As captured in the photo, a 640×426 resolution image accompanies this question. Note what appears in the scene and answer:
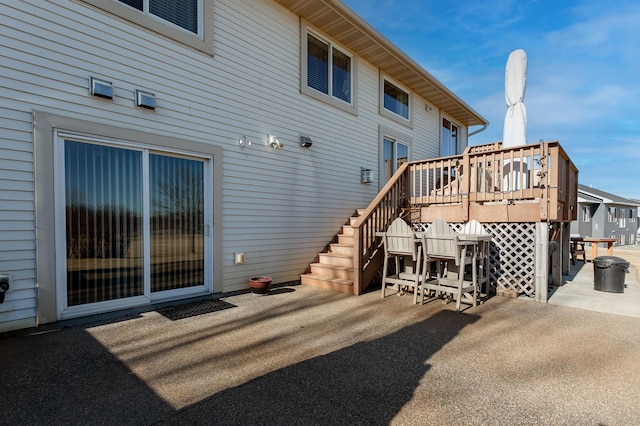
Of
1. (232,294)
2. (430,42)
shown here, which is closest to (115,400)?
(232,294)

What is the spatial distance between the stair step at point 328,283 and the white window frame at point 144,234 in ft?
6.03

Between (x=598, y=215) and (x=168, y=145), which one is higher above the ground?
(x=168, y=145)

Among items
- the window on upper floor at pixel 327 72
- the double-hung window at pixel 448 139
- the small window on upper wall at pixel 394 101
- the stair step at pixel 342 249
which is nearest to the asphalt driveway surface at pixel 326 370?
the stair step at pixel 342 249

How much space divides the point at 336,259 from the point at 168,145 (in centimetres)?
352

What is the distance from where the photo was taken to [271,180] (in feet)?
19.2

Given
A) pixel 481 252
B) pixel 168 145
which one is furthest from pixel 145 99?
pixel 481 252

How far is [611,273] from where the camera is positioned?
18.3 feet

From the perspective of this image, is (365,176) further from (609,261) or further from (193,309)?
(193,309)

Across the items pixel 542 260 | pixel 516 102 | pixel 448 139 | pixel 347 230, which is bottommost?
pixel 542 260

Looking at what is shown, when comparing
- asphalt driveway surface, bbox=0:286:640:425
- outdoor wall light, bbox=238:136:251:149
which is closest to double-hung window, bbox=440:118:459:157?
outdoor wall light, bbox=238:136:251:149

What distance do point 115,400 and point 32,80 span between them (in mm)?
3425

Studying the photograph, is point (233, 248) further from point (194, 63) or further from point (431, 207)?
point (431, 207)

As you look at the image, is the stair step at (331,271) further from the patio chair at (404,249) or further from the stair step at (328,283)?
the patio chair at (404,249)

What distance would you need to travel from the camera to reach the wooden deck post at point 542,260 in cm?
500
